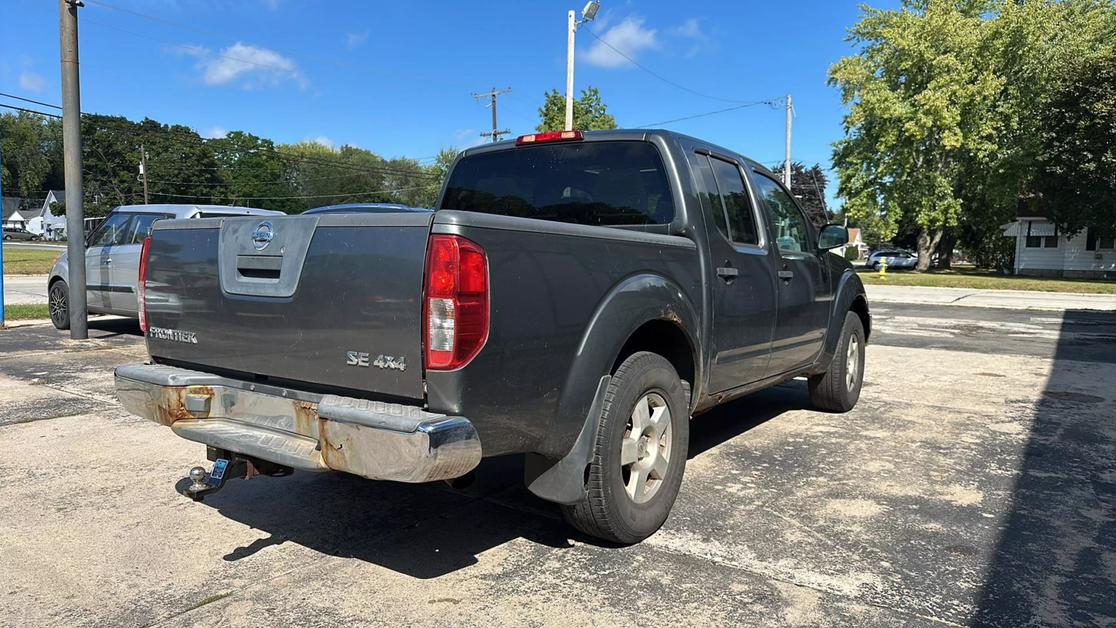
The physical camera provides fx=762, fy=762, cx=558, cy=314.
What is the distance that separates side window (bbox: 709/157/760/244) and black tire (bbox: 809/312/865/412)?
6.16ft

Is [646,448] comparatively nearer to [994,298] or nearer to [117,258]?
[117,258]

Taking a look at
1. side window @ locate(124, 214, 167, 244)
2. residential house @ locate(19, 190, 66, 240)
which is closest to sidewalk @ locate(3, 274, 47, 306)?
side window @ locate(124, 214, 167, 244)

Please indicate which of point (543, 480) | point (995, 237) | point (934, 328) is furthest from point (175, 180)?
point (543, 480)

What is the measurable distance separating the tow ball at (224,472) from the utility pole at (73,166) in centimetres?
864

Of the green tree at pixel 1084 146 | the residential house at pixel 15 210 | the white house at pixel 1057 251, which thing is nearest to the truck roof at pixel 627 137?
the green tree at pixel 1084 146

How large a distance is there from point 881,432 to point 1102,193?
3482 cm

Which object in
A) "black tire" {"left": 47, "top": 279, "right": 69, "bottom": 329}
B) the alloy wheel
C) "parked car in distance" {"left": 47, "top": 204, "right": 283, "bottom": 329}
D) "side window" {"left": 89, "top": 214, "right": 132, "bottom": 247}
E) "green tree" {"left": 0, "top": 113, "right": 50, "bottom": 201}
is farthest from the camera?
"green tree" {"left": 0, "top": 113, "right": 50, "bottom": 201}

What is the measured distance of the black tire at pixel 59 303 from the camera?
1119 cm

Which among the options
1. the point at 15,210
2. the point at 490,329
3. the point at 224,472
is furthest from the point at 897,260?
the point at 15,210

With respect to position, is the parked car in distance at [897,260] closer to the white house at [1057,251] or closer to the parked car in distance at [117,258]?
the white house at [1057,251]

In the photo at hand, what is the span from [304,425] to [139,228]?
8.83m

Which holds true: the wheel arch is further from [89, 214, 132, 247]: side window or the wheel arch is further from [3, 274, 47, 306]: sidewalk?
[3, 274, 47, 306]: sidewalk

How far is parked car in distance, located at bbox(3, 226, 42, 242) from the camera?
8962 cm

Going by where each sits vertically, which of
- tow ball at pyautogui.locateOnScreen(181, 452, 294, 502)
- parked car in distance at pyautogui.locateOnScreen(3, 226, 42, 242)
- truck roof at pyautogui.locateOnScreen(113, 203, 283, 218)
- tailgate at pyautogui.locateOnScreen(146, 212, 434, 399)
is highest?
parked car in distance at pyautogui.locateOnScreen(3, 226, 42, 242)
